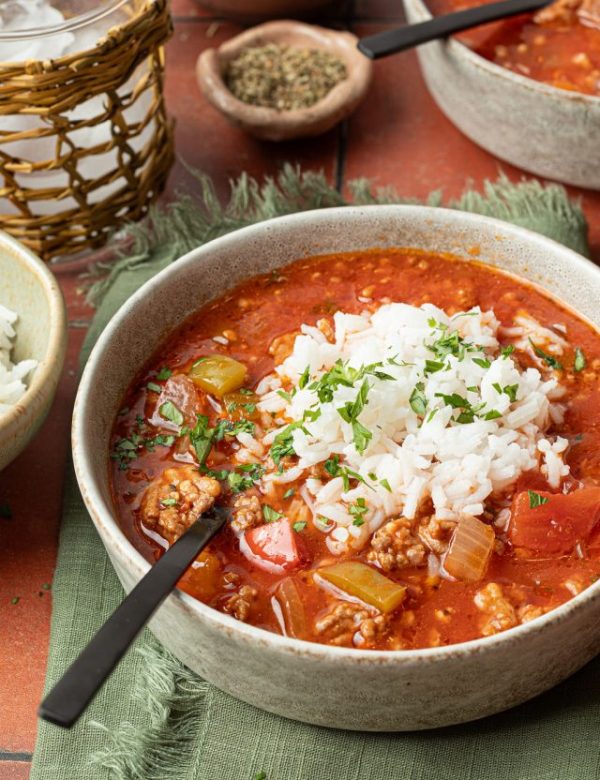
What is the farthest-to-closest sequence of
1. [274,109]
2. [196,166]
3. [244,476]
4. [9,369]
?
[196,166] < [274,109] < [9,369] < [244,476]

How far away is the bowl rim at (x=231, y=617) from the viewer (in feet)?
7.65

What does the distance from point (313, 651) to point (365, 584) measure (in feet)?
1.26

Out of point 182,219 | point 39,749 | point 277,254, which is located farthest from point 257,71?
point 39,749

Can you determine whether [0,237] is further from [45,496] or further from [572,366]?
[572,366]

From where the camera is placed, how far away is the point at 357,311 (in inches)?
137

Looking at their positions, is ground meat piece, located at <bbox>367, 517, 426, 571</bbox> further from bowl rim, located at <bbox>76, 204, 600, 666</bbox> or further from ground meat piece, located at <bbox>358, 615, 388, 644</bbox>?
bowl rim, located at <bbox>76, 204, 600, 666</bbox>

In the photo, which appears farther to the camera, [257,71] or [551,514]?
[257,71]

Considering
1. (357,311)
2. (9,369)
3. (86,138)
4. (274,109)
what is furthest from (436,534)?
(274,109)

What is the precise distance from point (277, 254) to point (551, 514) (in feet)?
4.35

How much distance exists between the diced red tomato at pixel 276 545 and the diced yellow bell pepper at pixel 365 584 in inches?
3.2

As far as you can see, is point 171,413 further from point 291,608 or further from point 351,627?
point 351,627

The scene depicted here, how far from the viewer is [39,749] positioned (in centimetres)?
273

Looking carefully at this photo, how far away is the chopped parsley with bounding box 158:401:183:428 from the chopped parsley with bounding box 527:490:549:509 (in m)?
1.00

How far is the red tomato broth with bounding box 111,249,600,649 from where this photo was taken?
2.67 m
